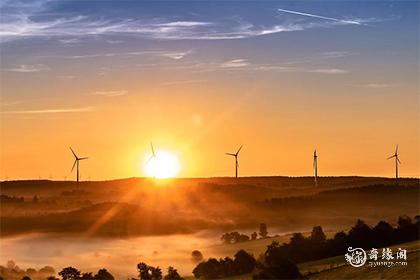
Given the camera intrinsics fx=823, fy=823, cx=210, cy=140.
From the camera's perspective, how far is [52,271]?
194500 millimetres

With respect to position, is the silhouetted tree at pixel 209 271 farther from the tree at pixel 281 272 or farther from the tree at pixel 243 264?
the tree at pixel 281 272

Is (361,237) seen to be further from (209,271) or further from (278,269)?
(278,269)

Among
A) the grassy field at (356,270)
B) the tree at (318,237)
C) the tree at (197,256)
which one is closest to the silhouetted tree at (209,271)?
the grassy field at (356,270)

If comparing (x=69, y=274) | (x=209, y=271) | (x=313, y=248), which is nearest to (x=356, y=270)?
(x=209, y=271)

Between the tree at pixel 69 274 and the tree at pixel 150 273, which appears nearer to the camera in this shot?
the tree at pixel 150 273

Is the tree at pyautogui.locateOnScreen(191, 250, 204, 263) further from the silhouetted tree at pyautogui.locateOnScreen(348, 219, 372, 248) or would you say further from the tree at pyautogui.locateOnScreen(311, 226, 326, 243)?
the silhouetted tree at pyautogui.locateOnScreen(348, 219, 372, 248)

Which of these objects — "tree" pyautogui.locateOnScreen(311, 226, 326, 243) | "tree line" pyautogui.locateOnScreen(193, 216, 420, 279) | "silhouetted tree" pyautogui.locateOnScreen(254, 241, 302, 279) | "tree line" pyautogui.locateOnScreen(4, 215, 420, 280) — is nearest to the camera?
"silhouetted tree" pyautogui.locateOnScreen(254, 241, 302, 279)

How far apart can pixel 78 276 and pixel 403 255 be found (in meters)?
60.2

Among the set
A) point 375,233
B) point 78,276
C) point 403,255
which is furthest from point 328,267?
point 78,276

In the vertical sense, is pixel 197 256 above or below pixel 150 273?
above

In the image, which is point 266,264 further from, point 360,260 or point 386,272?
point 386,272

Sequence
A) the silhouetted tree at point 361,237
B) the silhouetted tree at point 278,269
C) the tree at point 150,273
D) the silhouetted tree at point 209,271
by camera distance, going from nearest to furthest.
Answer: the silhouetted tree at point 278,269 < the silhouetted tree at point 209,271 < the silhouetted tree at point 361,237 < the tree at point 150,273

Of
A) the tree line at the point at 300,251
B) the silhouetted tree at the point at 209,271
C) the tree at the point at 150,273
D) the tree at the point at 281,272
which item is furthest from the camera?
the tree at the point at 150,273

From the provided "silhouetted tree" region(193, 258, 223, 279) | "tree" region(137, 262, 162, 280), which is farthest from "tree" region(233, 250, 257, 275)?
"tree" region(137, 262, 162, 280)
